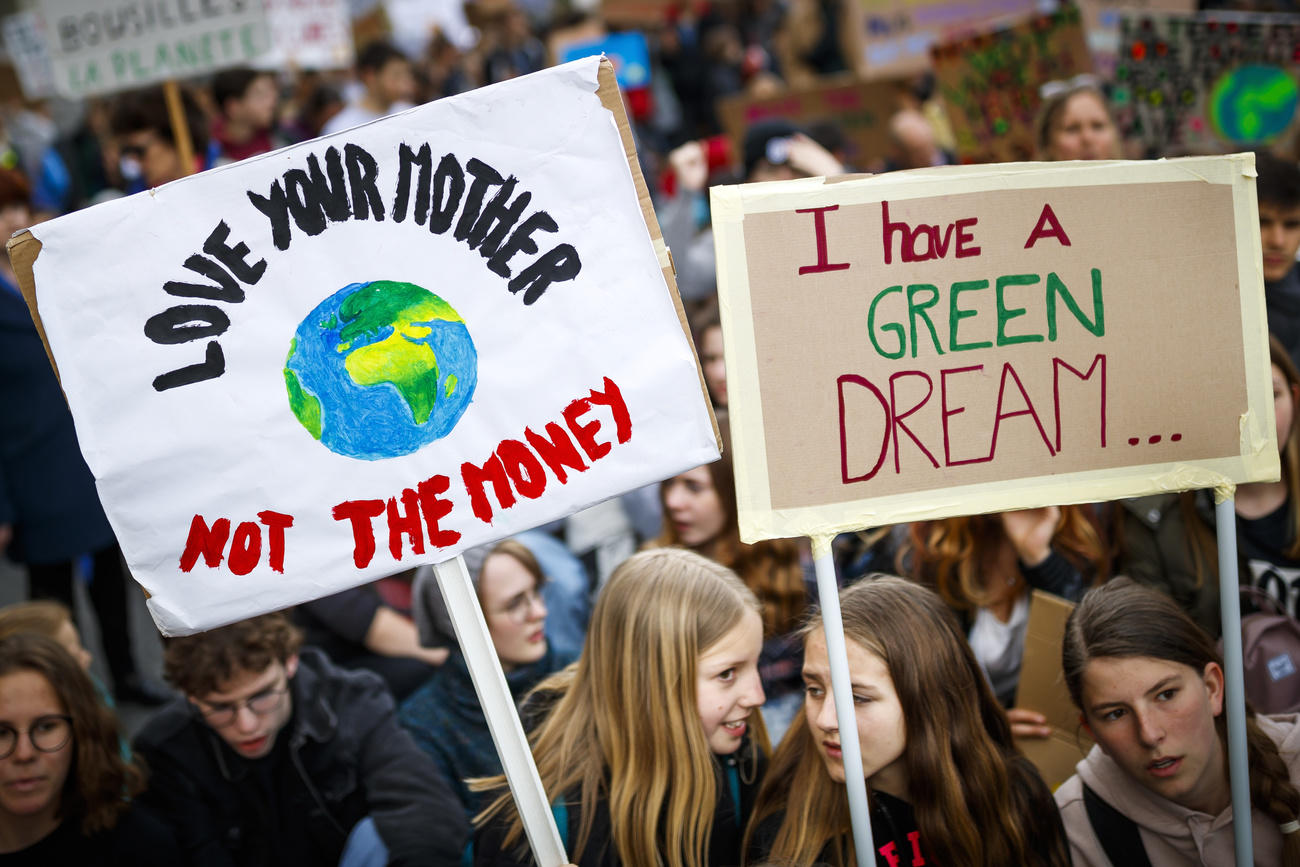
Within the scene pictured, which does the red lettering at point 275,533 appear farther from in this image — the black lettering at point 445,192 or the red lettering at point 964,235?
the red lettering at point 964,235

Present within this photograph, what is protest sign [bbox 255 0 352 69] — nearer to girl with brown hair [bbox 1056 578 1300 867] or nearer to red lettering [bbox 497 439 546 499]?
red lettering [bbox 497 439 546 499]

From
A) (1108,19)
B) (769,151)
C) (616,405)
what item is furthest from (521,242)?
(1108,19)

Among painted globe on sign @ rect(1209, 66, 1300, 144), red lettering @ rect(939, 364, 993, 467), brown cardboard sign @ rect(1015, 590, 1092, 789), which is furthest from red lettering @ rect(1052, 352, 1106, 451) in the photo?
painted globe on sign @ rect(1209, 66, 1300, 144)

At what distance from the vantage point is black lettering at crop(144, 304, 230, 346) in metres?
1.72

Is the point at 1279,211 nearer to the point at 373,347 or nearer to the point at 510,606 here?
the point at 510,606

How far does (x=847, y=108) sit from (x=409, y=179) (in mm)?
5462

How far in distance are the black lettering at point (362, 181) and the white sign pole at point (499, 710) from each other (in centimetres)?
58

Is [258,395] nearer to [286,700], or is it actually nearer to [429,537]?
[429,537]

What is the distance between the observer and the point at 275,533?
1760 millimetres

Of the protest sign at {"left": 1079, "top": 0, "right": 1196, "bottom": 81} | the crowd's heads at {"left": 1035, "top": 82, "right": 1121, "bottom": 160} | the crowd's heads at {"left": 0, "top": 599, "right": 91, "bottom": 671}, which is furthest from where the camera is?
the protest sign at {"left": 1079, "top": 0, "right": 1196, "bottom": 81}

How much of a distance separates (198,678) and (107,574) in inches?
74.6

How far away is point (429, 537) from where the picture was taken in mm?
1790

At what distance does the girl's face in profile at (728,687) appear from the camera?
2.17 meters

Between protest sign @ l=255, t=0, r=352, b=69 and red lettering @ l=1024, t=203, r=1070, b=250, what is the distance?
803 cm
